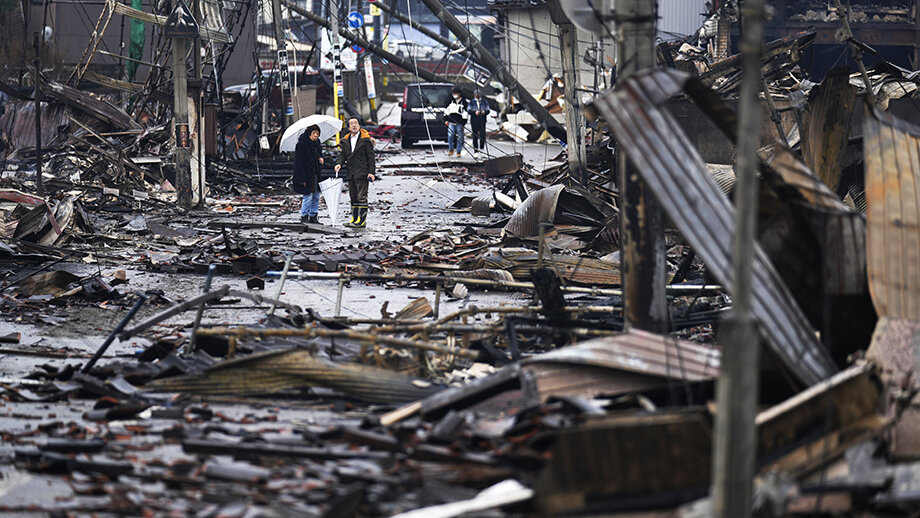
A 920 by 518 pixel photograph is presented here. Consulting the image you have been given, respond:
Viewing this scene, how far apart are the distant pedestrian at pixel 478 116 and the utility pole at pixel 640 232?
92.0ft

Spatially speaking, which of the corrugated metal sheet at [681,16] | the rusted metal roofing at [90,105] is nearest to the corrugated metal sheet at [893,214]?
the rusted metal roofing at [90,105]

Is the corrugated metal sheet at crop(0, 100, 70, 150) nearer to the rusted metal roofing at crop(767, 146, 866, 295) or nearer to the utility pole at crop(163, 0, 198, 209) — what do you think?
the utility pole at crop(163, 0, 198, 209)

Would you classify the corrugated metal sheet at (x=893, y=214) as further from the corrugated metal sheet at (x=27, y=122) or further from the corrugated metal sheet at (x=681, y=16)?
the corrugated metal sheet at (x=681, y=16)

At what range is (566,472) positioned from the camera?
4656 millimetres

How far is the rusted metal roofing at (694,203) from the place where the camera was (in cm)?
557

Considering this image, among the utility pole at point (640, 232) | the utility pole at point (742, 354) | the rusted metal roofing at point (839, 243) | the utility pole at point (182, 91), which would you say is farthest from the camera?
the utility pole at point (182, 91)

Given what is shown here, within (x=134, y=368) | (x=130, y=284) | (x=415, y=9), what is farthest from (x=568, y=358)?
(x=415, y=9)

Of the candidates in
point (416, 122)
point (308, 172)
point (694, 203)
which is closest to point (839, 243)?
point (694, 203)

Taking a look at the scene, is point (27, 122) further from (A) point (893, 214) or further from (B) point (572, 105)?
(A) point (893, 214)

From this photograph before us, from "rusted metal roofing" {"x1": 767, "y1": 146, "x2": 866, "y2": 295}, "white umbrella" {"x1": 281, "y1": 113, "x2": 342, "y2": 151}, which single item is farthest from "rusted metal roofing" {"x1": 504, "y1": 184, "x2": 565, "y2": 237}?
"rusted metal roofing" {"x1": 767, "y1": 146, "x2": 866, "y2": 295}

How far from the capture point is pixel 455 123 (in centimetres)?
3422

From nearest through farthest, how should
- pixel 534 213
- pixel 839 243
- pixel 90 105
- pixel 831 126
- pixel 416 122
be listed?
pixel 839 243 < pixel 831 126 < pixel 534 213 < pixel 90 105 < pixel 416 122

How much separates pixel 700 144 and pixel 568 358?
16998 mm

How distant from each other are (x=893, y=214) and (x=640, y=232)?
176cm
